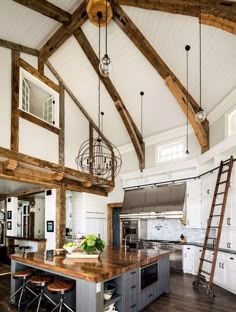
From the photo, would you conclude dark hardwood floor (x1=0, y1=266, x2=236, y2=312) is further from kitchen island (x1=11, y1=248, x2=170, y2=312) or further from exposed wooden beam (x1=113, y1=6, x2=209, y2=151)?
exposed wooden beam (x1=113, y1=6, x2=209, y2=151)

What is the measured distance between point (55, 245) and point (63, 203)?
126 centimetres

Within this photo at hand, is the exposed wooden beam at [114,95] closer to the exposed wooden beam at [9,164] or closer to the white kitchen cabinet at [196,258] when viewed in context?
the exposed wooden beam at [9,164]

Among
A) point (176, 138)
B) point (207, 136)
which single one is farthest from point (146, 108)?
point (207, 136)

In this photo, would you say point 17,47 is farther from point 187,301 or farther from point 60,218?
point 187,301

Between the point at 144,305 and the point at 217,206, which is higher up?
the point at 217,206

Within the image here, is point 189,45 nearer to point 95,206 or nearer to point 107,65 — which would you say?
point 107,65

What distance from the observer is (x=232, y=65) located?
5.25m

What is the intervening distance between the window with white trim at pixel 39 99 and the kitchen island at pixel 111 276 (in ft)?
14.1

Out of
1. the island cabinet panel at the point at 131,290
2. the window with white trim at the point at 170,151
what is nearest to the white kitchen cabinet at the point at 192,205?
the window with white trim at the point at 170,151

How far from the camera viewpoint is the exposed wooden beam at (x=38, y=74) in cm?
694

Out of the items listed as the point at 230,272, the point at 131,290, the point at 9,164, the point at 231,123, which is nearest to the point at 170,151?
the point at 231,123

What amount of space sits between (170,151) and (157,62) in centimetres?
320

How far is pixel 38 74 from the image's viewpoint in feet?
24.2

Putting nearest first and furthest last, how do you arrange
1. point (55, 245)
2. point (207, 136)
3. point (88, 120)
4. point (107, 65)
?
point (107, 65), point (207, 136), point (55, 245), point (88, 120)
